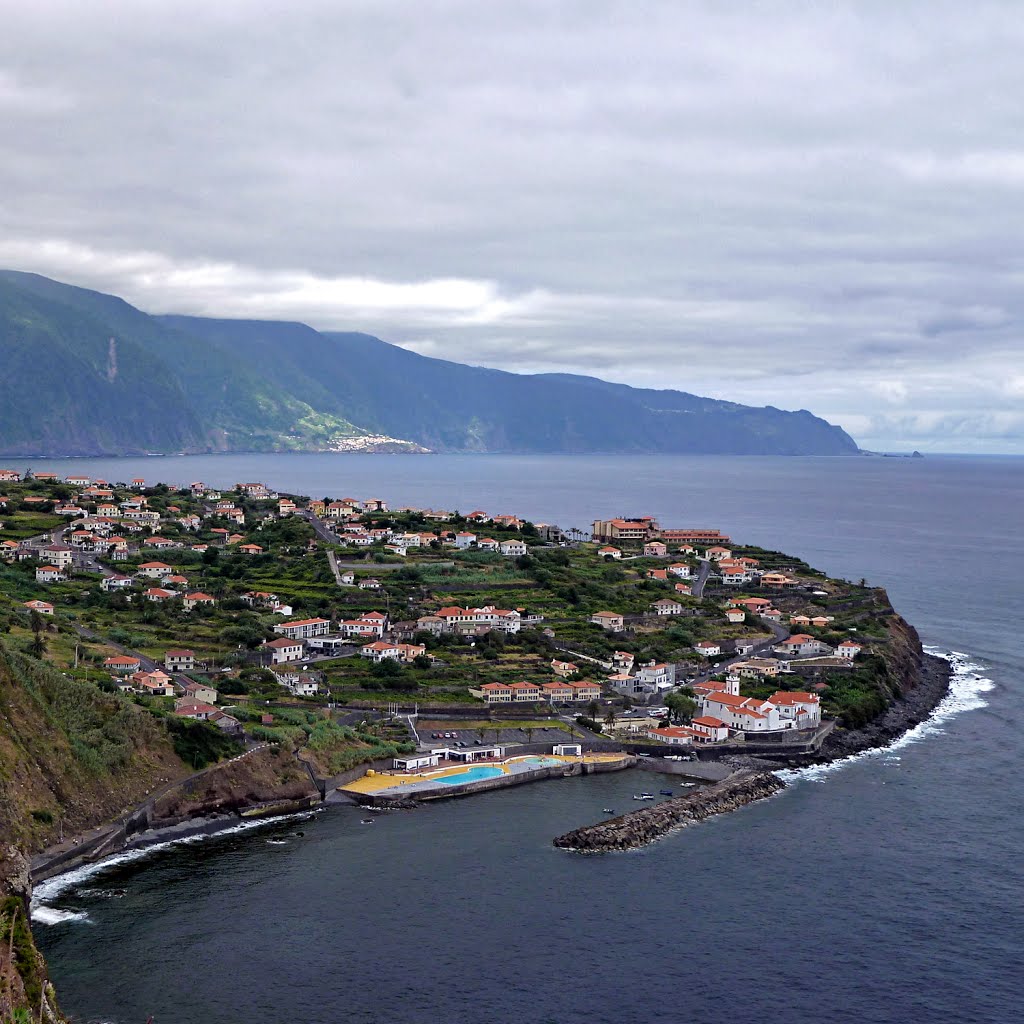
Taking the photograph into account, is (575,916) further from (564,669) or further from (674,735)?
(564,669)

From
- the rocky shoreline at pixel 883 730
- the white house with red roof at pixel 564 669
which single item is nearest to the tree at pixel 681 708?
the rocky shoreline at pixel 883 730

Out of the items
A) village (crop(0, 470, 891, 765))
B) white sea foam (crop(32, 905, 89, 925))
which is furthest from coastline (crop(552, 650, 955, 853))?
white sea foam (crop(32, 905, 89, 925))

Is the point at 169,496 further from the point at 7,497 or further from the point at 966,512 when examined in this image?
the point at 966,512

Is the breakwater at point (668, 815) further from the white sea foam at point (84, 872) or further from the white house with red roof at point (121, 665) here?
the white house with red roof at point (121, 665)

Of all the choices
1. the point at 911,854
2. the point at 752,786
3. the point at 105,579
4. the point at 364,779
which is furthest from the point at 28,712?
the point at 105,579

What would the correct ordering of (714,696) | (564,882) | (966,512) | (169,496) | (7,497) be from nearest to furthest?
(564,882) < (714,696) < (7,497) < (169,496) < (966,512)
